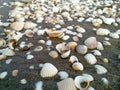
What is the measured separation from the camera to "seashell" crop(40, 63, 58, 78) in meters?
2.13

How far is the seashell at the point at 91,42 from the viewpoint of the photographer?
8.30 feet

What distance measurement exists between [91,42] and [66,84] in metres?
0.69

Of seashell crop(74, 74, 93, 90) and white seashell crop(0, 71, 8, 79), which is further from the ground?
white seashell crop(0, 71, 8, 79)

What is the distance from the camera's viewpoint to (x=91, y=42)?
100 inches

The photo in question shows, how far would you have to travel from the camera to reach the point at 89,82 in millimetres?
2051

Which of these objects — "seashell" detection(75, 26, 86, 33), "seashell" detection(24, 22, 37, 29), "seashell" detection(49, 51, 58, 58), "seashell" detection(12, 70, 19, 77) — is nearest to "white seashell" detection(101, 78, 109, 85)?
"seashell" detection(49, 51, 58, 58)

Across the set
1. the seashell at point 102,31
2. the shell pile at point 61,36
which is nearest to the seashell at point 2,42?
the shell pile at point 61,36

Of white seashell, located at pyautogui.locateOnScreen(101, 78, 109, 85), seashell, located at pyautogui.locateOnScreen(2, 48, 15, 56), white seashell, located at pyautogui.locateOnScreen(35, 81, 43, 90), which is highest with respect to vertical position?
seashell, located at pyautogui.locateOnScreen(2, 48, 15, 56)

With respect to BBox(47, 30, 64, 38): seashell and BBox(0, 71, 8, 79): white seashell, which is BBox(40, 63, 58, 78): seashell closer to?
BBox(0, 71, 8, 79): white seashell

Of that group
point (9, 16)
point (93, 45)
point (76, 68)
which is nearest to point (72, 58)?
point (76, 68)

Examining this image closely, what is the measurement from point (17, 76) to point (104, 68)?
2.30 ft

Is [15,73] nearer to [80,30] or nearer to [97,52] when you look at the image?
[97,52]

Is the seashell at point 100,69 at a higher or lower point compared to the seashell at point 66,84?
lower

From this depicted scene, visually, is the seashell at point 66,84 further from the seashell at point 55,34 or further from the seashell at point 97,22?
the seashell at point 97,22
